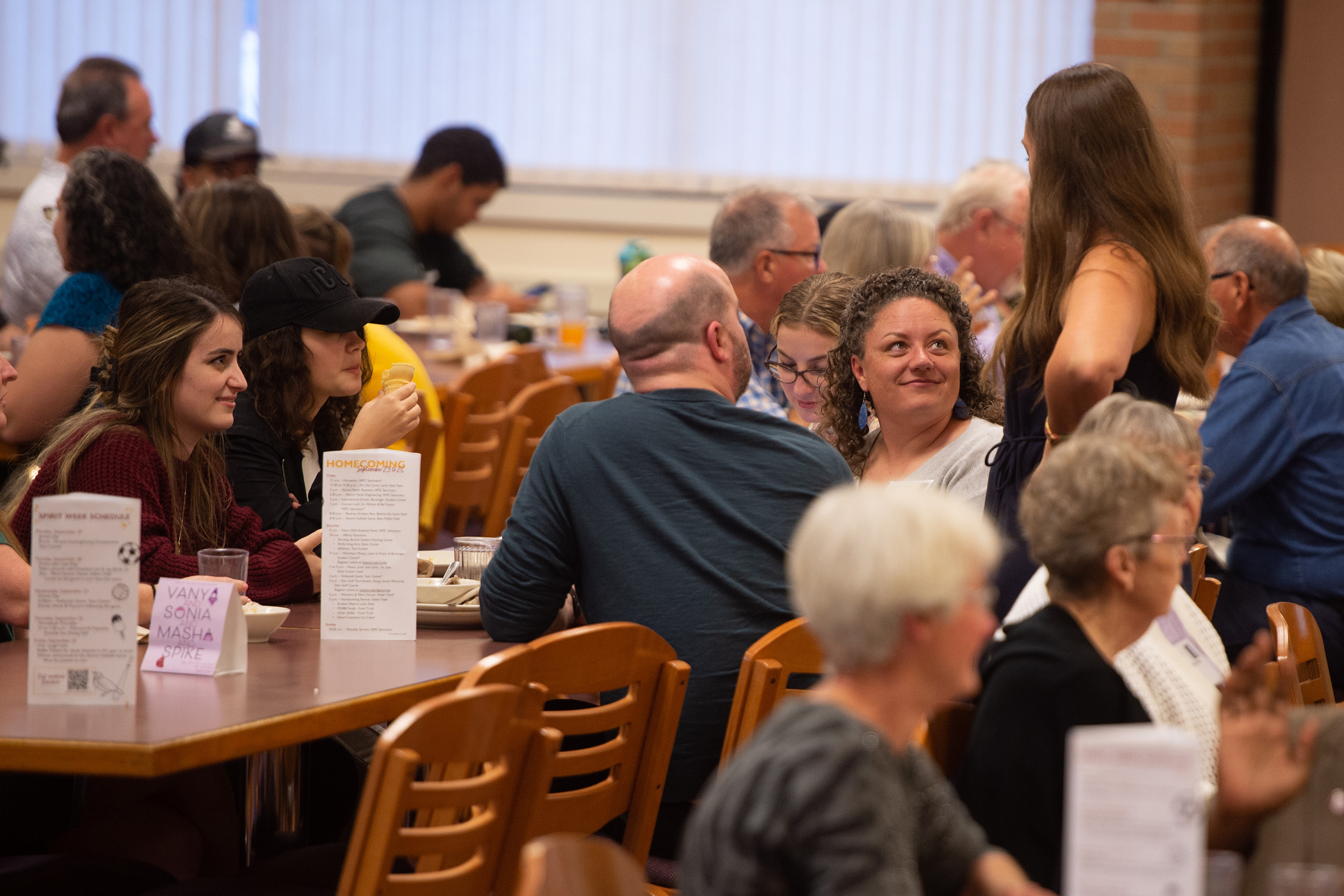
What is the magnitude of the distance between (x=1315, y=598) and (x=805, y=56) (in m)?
4.67

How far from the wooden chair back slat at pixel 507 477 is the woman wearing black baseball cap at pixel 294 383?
125cm

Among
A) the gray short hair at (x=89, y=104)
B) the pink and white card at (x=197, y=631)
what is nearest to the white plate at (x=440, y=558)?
the pink and white card at (x=197, y=631)

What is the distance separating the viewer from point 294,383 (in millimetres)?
2926

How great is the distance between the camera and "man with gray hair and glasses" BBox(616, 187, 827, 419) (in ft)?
12.9

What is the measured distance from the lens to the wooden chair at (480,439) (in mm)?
4512

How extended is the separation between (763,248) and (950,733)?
7.71 feet

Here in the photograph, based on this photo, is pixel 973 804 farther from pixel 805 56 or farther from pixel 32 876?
pixel 805 56

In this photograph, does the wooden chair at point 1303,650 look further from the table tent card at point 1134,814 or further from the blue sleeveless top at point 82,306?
the blue sleeveless top at point 82,306

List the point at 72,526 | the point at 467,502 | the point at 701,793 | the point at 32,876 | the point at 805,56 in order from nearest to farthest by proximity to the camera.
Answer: the point at 72,526
the point at 32,876
the point at 701,793
the point at 467,502
the point at 805,56

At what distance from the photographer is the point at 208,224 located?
4051mm

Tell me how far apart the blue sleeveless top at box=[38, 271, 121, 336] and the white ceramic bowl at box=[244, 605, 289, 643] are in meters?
1.57

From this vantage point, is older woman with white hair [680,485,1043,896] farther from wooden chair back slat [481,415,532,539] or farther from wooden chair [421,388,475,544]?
wooden chair [421,388,475,544]

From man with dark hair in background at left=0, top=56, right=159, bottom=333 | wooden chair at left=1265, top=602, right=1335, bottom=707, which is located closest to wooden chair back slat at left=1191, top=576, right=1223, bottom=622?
wooden chair at left=1265, top=602, right=1335, bottom=707

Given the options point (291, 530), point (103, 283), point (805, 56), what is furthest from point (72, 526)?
point (805, 56)
